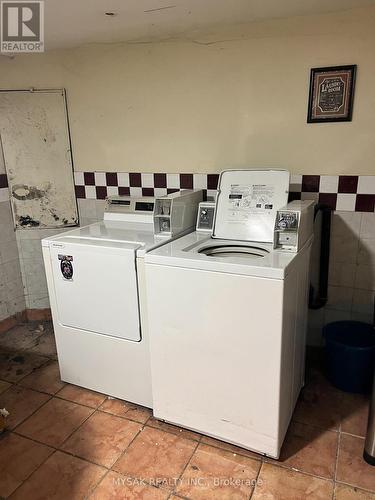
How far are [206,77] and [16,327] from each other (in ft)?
7.72

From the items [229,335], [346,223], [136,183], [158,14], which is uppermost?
[158,14]

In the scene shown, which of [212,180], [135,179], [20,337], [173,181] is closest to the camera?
[212,180]

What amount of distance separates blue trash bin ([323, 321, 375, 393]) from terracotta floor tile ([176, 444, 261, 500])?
2.50 feet

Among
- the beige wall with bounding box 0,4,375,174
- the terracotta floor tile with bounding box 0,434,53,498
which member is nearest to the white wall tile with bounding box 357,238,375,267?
the beige wall with bounding box 0,4,375,174

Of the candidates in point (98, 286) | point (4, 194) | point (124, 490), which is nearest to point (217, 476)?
point (124, 490)

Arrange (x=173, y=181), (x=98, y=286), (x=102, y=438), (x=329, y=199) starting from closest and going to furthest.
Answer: (x=102, y=438)
(x=98, y=286)
(x=329, y=199)
(x=173, y=181)

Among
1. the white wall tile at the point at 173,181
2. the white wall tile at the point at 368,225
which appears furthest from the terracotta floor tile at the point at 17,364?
the white wall tile at the point at 368,225

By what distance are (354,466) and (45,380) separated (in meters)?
1.77

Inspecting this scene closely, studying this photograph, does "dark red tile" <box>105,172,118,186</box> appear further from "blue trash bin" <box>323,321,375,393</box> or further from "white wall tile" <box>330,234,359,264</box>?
"blue trash bin" <box>323,321,375,393</box>

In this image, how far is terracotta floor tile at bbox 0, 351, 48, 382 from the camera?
2.39 metres

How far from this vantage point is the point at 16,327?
299cm

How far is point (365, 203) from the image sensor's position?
6.90 feet

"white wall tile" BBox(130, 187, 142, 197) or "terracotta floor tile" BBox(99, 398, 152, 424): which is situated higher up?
"white wall tile" BBox(130, 187, 142, 197)

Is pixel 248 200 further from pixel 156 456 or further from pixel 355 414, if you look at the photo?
pixel 156 456
